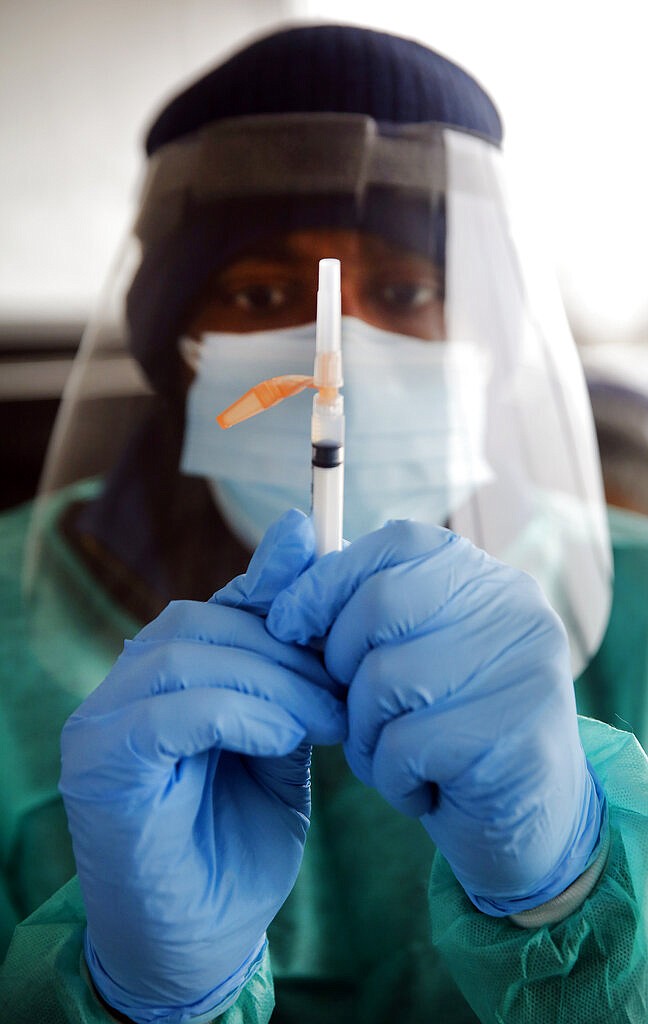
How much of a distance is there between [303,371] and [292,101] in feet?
1.28

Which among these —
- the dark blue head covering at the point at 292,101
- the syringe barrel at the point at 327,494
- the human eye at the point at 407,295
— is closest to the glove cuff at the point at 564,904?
the syringe barrel at the point at 327,494

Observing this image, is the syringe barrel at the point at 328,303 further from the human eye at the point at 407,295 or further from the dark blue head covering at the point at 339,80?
the dark blue head covering at the point at 339,80

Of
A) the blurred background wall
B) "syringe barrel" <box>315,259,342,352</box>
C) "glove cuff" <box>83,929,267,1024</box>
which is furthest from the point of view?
the blurred background wall

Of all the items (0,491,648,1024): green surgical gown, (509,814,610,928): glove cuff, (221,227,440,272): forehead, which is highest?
(221,227,440,272): forehead

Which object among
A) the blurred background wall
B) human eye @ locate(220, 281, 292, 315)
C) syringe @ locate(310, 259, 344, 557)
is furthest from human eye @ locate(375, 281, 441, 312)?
syringe @ locate(310, 259, 344, 557)

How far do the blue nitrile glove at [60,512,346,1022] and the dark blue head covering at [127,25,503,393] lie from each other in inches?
24.0

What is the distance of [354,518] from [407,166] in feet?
1.65

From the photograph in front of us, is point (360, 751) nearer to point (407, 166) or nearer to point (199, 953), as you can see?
point (199, 953)

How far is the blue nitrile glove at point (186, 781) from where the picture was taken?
0.53 metres

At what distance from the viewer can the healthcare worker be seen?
538 millimetres

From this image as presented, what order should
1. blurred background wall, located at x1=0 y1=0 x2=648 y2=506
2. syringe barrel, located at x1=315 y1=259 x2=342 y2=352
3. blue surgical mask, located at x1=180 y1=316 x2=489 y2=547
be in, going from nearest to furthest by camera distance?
syringe barrel, located at x1=315 y1=259 x2=342 y2=352
blue surgical mask, located at x1=180 y1=316 x2=489 y2=547
blurred background wall, located at x1=0 y1=0 x2=648 y2=506

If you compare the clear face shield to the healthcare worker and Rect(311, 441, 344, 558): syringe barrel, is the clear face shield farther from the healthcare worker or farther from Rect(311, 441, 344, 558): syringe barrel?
Rect(311, 441, 344, 558): syringe barrel

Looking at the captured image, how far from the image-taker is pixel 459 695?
52cm

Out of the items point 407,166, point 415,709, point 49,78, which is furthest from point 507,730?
point 49,78
